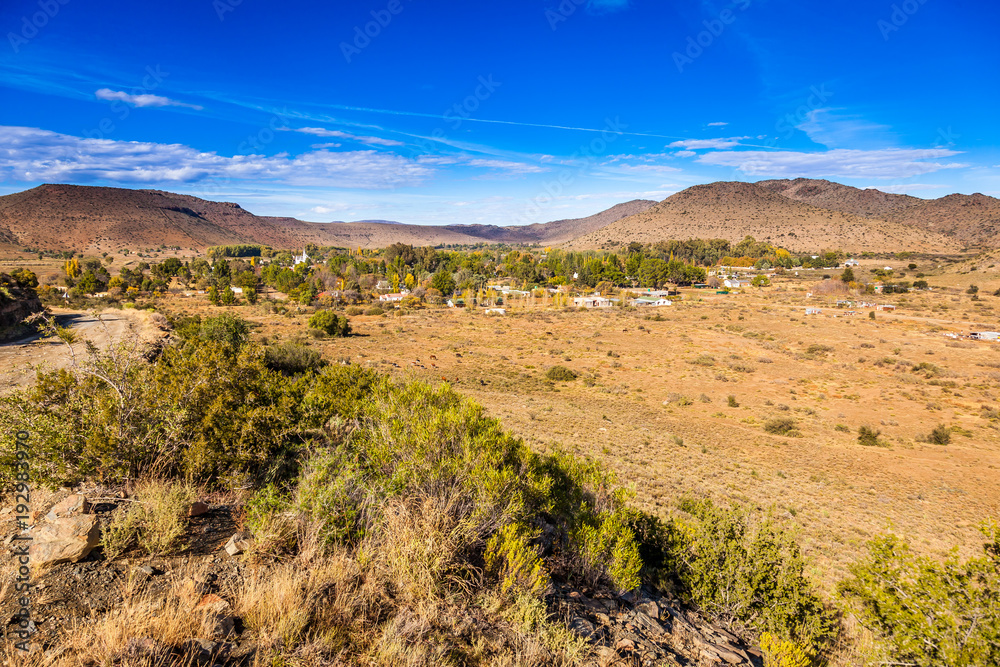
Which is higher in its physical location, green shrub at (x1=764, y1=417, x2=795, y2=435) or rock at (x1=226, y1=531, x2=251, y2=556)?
rock at (x1=226, y1=531, x2=251, y2=556)

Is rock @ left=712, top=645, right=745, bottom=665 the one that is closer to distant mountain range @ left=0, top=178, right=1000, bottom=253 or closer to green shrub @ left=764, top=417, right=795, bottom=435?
green shrub @ left=764, top=417, right=795, bottom=435

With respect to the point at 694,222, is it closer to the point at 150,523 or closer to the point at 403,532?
the point at 403,532

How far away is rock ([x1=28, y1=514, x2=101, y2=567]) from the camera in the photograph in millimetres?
3510

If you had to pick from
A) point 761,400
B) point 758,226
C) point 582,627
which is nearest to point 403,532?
point 582,627

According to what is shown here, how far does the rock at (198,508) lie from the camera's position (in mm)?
4589

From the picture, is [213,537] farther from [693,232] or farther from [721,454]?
[693,232]

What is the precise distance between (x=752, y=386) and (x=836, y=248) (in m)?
134

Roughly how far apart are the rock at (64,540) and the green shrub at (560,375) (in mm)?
26364

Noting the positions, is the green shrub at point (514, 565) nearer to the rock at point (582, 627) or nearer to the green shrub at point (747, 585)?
the rock at point (582, 627)

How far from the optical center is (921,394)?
25938 mm

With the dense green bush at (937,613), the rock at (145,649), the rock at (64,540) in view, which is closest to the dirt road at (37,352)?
the rock at (64,540)

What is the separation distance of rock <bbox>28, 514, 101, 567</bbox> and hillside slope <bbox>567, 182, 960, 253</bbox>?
160 metres

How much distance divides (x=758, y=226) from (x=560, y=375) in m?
148

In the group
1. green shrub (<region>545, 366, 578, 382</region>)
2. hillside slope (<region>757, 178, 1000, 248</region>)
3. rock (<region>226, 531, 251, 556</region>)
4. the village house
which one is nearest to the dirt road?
rock (<region>226, 531, 251, 556</region>)
